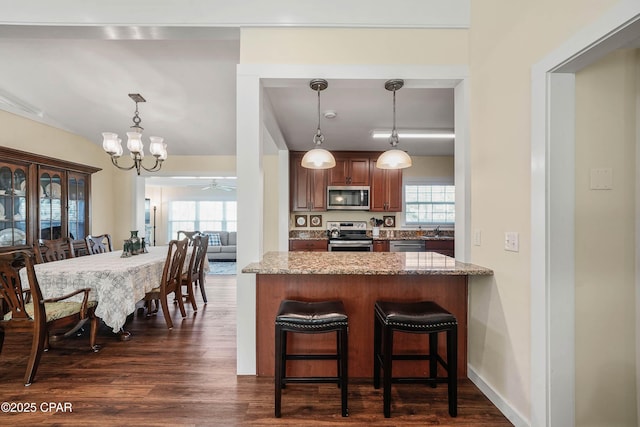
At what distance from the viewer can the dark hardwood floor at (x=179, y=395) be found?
1.69m

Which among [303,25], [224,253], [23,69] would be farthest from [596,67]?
[224,253]

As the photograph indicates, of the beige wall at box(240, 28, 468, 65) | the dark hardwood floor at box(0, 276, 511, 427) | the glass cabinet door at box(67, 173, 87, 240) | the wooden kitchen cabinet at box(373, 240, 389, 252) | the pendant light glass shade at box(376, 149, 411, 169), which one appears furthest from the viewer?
the wooden kitchen cabinet at box(373, 240, 389, 252)

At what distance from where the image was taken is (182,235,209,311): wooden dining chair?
3576 millimetres

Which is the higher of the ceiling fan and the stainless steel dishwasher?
the ceiling fan

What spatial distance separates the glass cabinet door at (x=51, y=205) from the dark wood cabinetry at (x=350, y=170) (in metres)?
3.96

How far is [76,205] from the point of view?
440cm

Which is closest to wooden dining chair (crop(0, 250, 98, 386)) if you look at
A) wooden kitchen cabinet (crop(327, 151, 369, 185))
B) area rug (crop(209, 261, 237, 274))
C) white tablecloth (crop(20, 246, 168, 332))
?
white tablecloth (crop(20, 246, 168, 332))

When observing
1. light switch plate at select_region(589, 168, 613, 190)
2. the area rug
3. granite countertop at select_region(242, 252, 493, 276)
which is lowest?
the area rug

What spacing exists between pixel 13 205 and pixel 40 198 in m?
0.30

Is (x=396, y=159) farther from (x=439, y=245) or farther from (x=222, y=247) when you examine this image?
(x=222, y=247)

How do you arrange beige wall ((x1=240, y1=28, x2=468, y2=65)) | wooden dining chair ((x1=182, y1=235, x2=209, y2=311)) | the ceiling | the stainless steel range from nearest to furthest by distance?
beige wall ((x1=240, y1=28, x2=468, y2=65)) < the ceiling < wooden dining chair ((x1=182, y1=235, x2=209, y2=311)) < the stainless steel range

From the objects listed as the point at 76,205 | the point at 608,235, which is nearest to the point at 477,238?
the point at 608,235

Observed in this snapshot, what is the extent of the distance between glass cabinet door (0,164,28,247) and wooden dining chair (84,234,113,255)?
0.71 meters

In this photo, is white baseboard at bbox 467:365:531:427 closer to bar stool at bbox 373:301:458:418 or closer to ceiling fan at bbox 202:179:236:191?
bar stool at bbox 373:301:458:418
